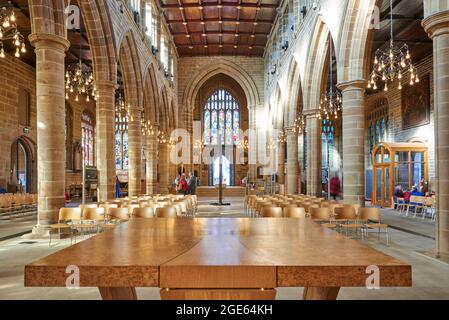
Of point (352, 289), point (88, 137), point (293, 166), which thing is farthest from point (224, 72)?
point (352, 289)

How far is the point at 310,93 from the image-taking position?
15.8m

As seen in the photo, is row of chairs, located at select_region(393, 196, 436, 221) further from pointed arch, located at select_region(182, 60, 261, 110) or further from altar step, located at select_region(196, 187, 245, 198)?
pointed arch, located at select_region(182, 60, 261, 110)

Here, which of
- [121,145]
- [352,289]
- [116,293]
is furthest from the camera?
[121,145]

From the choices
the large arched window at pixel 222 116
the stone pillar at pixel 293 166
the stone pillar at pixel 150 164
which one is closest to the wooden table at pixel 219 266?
the stone pillar at pixel 293 166

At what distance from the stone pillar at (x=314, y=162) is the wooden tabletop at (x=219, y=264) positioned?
12.8 metres

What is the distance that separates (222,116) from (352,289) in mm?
30599

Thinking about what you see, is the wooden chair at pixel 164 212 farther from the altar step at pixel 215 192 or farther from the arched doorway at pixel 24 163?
the altar step at pixel 215 192

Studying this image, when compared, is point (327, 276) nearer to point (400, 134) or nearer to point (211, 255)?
point (211, 255)

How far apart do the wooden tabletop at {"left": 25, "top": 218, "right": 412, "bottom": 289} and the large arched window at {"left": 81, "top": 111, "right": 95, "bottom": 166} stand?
26.4 metres

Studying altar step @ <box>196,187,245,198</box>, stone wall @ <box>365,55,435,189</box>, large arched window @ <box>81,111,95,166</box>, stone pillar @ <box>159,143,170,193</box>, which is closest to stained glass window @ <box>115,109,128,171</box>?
large arched window @ <box>81,111,95,166</box>

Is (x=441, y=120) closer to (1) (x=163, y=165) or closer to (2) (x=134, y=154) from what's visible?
(2) (x=134, y=154)

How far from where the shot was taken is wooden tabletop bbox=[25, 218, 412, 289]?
170cm

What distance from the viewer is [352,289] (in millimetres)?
4410
